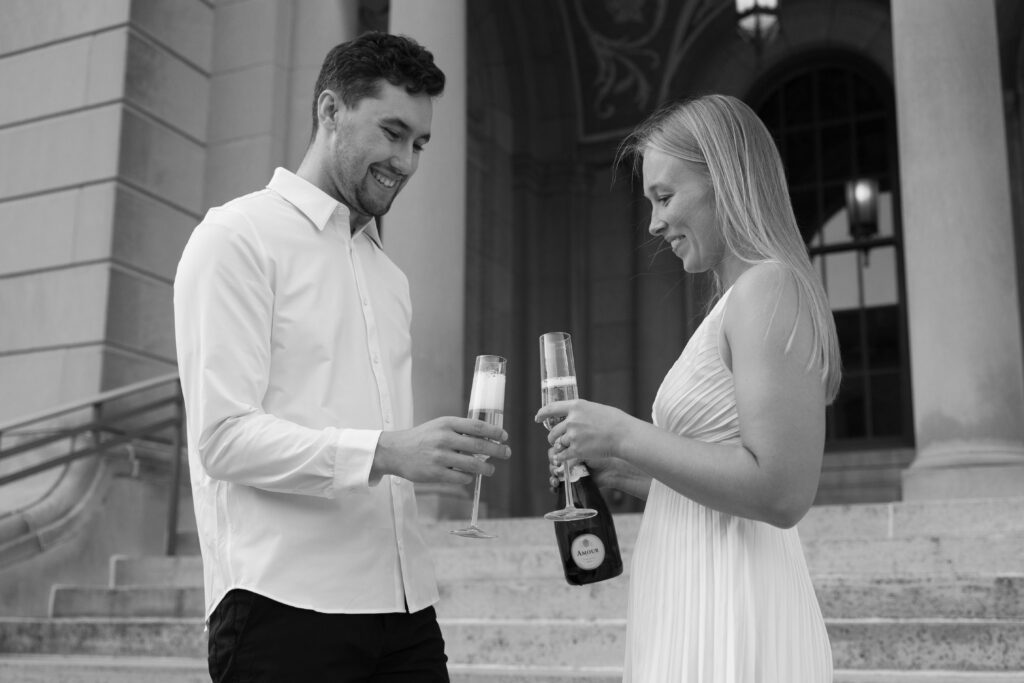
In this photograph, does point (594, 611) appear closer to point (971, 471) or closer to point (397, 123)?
point (971, 471)

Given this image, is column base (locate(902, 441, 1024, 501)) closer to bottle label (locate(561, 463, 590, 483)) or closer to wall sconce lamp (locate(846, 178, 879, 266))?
bottle label (locate(561, 463, 590, 483))

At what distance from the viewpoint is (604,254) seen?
1323cm

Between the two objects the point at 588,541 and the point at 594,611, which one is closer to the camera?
the point at 588,541

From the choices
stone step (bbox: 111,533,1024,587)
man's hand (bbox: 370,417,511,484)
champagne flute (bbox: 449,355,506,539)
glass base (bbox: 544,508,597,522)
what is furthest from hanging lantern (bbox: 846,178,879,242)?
man's hand (bbox: 370,417,511,484)

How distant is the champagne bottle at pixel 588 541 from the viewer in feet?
7.81

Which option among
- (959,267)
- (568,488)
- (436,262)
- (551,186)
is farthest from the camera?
(551,186)

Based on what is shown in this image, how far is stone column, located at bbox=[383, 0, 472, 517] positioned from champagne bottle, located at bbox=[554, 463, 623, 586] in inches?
195

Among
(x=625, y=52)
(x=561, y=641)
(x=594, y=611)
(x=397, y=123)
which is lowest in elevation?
(x=561, y=641)

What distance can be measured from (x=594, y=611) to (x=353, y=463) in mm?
3144

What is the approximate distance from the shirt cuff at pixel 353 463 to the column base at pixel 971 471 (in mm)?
5084

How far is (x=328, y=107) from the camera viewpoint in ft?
8.13

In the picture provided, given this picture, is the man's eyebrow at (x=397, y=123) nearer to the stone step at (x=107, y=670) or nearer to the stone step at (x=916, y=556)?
the stone step at (x=107, y=670)

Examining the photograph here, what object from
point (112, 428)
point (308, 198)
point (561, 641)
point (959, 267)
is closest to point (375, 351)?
point (308, 198)

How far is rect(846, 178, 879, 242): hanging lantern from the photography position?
12000 millimetres
